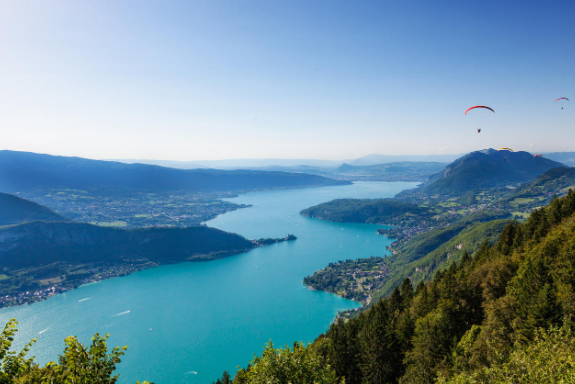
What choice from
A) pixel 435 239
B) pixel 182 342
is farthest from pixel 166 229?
pixel 435 239

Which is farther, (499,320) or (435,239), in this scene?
(435,239)

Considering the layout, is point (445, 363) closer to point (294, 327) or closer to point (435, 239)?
point (294, 327)

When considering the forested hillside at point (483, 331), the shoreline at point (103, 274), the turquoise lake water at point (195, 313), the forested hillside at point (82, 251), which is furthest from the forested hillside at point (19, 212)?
the forested hillside at point (483, 331)

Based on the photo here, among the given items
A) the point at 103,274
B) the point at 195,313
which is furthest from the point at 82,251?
the point at 195,313

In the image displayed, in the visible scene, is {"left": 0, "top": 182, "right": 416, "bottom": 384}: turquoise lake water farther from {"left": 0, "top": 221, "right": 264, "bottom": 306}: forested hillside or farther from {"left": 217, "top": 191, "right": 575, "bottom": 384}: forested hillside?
{"left": 217, "top": 191, "right": 575, "bottom": 384}: forested hillside

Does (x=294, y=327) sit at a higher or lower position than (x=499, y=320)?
lower

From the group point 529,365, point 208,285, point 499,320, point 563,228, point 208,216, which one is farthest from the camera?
point 208,216

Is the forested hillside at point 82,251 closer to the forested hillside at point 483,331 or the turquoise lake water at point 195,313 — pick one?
the turquoise lake water at point 195,313

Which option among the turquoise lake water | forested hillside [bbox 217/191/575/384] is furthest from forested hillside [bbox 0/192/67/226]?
forested hillside [bbox 217/191/575/384]

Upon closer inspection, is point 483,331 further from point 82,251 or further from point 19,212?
point 19,212
